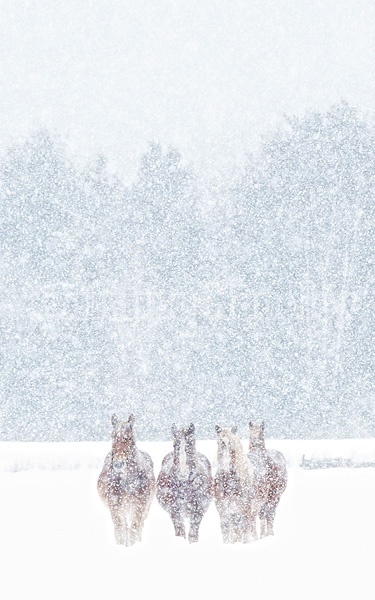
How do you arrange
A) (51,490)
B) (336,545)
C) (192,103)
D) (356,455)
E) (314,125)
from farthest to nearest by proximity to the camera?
(192,103), (314,125), (356,455), (51,490), (336,545)

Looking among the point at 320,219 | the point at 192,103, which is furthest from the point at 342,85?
the point at 192,103

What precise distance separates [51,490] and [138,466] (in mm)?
7609

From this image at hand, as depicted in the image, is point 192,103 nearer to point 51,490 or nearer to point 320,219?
point 320,219

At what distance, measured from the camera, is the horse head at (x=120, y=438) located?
11.4 metres

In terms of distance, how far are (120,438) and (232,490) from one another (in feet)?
4.55

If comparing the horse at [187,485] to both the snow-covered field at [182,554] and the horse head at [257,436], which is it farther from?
the horse head at [257,436]

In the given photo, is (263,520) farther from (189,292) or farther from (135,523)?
(189,292)

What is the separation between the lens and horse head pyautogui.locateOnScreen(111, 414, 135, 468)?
1135cm

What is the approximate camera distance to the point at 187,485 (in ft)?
39.0

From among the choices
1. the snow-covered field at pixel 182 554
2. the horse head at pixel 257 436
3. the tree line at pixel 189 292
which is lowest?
the snow-covered field at pixel 182 554

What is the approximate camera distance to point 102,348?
38.5 metres

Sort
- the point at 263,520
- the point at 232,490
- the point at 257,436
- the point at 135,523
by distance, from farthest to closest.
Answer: the point at 257,436 → the point at 263,520 → the point at 135,523 → the point at 232,490

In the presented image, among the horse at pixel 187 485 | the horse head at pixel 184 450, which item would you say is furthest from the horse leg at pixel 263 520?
the horse head at pixel 184 450

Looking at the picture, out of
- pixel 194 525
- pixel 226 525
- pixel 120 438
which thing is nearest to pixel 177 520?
pixel 194 525
